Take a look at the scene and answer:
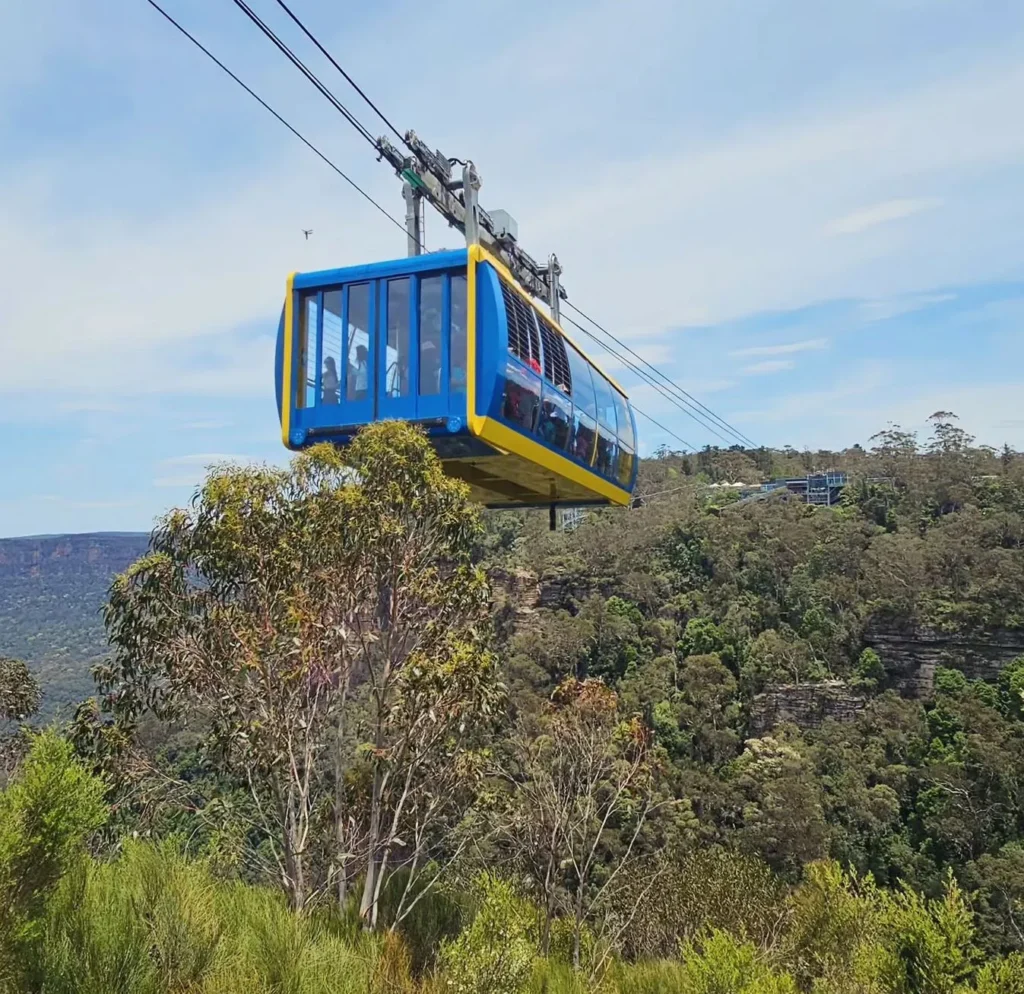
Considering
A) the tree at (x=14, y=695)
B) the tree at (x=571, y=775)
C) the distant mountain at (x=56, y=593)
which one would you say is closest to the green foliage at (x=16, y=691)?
the tree at (x=14, y=695)

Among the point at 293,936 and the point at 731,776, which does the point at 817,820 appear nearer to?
the point at 731,776

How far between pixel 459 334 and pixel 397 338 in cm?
51

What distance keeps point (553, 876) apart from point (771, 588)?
30.1m

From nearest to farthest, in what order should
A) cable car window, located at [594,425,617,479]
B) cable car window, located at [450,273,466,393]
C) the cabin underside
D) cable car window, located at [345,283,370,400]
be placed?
cable car window, located at [450,273,466,393] → cable car window, located at [345,283,370,400] → the cabin underside → cable car window, located at [594,425,617,479]

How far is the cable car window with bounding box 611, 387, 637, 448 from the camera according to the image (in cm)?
941

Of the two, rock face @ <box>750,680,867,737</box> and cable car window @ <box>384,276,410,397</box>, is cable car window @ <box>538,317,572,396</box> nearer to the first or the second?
cable car window @ <box>384,276,410,397</box>

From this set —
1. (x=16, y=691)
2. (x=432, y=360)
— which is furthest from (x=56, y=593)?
(x=432, y=360)

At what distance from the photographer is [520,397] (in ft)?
21.3

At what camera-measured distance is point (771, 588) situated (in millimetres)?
38594

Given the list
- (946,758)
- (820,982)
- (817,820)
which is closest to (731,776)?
(817,820)

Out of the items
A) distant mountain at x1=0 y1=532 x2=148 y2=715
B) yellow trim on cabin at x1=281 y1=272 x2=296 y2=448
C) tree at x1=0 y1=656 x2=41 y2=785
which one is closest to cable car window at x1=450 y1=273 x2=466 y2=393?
yellow trim on cabin at x1=281 y1=272 x2=296 y2=448

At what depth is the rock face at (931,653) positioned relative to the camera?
110ft

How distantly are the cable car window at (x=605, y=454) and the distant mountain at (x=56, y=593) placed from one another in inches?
3638

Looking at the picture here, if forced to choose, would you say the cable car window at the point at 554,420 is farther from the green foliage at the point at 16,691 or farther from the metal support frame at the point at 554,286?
the green foliage at the point at 16,691
